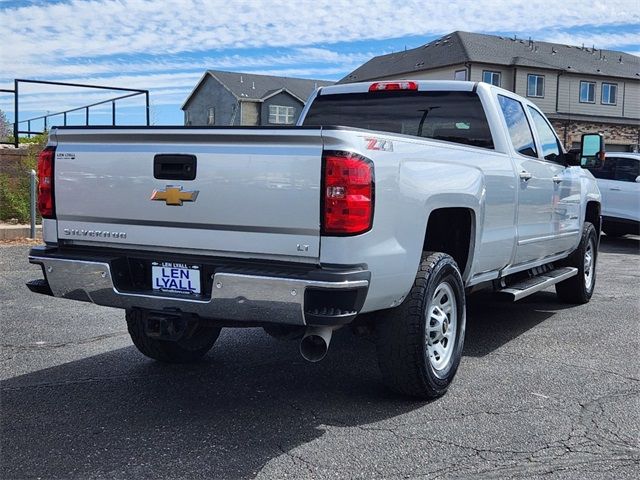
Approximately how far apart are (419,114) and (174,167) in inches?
104

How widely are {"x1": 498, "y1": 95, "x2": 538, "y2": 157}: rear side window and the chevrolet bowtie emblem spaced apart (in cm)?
302

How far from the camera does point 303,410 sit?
4.29 metres

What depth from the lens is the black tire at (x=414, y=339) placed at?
4188 millimetres

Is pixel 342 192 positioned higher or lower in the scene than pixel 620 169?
higher

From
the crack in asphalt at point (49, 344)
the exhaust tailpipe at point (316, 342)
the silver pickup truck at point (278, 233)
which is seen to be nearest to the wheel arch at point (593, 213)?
the silver pickup truck at point (278, 233)

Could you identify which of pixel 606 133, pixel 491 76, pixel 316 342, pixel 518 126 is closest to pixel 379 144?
pixel 316 342

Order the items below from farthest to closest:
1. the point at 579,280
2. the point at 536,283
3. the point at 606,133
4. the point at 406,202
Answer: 1. the point at 606,133
2. the point at 579,280
3. the point at 536,283
4. the point at 406,202

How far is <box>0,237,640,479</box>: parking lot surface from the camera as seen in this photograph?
3547mm

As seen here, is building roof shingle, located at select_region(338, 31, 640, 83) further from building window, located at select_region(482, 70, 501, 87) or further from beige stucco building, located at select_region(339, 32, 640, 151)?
building window, located at select_region(482, 70, 501, 87)

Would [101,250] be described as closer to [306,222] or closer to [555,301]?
[306,222]

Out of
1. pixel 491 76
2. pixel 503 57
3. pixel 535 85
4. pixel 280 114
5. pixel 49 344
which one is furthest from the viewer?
pixel 280 114

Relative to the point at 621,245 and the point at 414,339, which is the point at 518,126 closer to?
the point at 414,339

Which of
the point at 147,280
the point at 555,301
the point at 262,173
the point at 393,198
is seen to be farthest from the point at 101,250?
the point at 555,301

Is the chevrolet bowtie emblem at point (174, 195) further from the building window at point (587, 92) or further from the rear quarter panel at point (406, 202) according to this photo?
the building window at point (587, 92)
